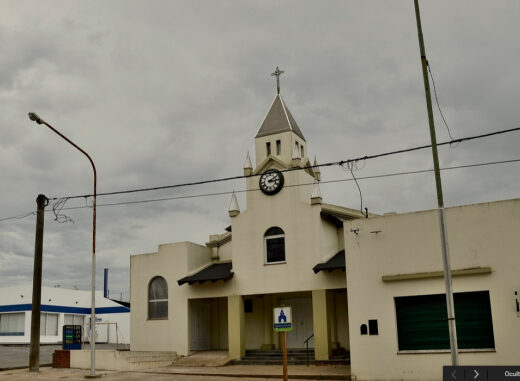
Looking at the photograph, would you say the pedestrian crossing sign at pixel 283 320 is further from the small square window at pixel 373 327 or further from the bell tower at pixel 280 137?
the bell tower at pixel 280 137

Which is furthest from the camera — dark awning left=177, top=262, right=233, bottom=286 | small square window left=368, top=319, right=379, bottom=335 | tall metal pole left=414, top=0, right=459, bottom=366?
dark awning left=177, top=262, right=233, bottom=286

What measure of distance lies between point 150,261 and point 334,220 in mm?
9813

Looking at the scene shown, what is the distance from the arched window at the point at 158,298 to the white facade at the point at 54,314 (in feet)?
66.2

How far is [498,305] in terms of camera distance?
18406 millimetres

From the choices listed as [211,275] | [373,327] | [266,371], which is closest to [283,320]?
[373,327]

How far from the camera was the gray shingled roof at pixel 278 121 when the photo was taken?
29128 millimetres

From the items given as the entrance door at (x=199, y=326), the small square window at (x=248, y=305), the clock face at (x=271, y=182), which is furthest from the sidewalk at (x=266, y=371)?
the clock face at (x=271, y=182)

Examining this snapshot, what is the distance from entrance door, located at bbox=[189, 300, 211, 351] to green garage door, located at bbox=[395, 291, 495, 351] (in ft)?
39.7

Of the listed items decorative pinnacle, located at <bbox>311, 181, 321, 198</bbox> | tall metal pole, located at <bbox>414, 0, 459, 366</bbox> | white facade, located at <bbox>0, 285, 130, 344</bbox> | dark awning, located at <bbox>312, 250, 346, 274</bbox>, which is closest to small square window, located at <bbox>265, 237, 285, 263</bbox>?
dark awning, located at <bbox>312, 250, 346, 274</bbox>

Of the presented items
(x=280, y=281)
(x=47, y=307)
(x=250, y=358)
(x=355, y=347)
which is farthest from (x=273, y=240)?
(x=47, y=307)

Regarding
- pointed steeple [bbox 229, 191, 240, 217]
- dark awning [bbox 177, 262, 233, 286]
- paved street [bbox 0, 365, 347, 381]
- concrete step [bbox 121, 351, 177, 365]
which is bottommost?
paved street [bbox 0, 365, 347, 381]

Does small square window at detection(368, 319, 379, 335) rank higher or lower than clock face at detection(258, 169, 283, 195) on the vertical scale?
lower

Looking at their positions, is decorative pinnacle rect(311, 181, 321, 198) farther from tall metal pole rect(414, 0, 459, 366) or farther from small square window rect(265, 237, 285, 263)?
tall metal pole rect(414, 0, 459, 366)

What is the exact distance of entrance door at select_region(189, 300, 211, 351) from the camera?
2895cm
